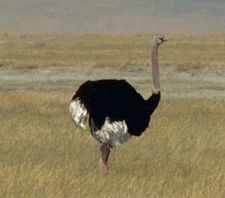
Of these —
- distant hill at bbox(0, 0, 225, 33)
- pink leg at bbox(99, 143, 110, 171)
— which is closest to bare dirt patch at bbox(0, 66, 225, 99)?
pink leg at bbox(99, 143, 110, 171)

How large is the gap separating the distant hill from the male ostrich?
128 meters

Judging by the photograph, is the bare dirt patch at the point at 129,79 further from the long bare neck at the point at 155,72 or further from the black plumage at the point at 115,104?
the black plumage at the point at 115,104

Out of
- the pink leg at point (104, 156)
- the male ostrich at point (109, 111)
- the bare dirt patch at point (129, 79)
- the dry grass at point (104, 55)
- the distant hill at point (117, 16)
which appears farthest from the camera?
the distant hill at point (117, 16)

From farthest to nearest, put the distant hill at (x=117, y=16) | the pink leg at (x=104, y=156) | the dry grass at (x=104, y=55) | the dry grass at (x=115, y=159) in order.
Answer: the distant hill at (x=117, y=16), the dry grass at (x=104, y=55), the pink leg at (x=104, y=156), the dry grass at (x=115, y=159)

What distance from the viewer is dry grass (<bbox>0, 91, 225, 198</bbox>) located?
8.88 meters

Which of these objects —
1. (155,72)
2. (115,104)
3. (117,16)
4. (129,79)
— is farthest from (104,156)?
(117,16)

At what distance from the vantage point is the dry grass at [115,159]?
8.88 metres

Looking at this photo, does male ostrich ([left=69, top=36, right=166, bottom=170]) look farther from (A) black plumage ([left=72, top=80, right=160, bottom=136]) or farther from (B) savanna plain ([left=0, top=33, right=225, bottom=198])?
(B) savanna plain ([left=0, top=33, right=225, bottom=198])

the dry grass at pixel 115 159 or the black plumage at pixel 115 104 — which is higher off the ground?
the black plumage at pixel 115 104

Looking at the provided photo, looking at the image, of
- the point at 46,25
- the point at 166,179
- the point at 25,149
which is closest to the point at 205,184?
the point at 166,179

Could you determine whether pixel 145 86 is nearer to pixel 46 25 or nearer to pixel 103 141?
pixel 103 141

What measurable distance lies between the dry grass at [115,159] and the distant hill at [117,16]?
404 ft

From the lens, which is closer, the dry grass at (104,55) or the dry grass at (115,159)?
the dry grass at (115,159)

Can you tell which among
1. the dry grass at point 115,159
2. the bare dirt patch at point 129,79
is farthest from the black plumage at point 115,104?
the bare dirt patch at point 129,79
